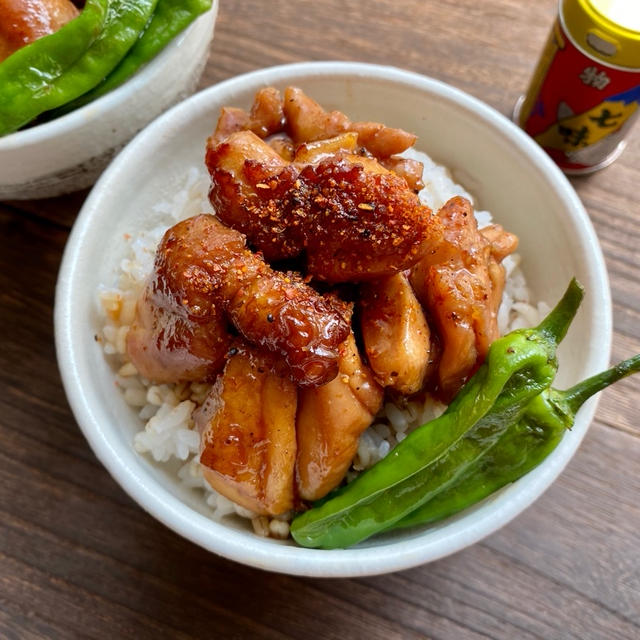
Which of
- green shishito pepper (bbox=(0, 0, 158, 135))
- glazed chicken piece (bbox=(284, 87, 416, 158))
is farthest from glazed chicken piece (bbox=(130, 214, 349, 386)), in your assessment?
green shishito pepper (bbox=(0, 0, 158, 135))

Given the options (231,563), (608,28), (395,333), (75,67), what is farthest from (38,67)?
(608,28)

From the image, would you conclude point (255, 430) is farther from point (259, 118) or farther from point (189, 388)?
point (259, 118)

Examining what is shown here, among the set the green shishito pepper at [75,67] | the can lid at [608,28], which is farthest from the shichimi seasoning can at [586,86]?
the green shishito pepper at [75,67]

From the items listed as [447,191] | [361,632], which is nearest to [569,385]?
[447,191]

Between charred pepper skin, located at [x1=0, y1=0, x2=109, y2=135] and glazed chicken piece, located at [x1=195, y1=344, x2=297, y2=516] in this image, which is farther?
charred pepper skin, located at [x1=0, y1=0, x2=109, y2=135]

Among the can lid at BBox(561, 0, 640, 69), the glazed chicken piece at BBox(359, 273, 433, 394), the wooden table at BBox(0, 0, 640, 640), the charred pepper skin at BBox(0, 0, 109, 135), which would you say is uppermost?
the can lid at BBox(561, 0, 640, 69)

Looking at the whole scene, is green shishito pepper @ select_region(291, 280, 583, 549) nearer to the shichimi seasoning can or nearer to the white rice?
the white rice
